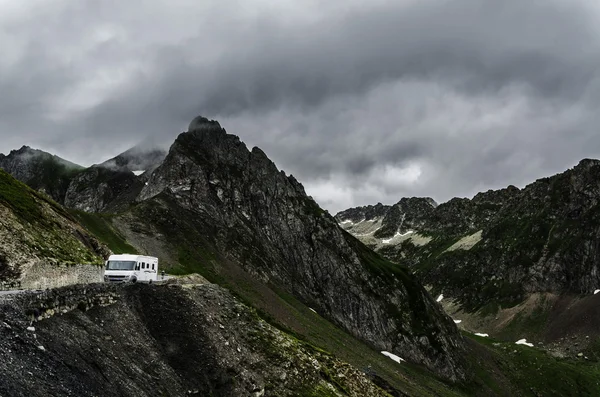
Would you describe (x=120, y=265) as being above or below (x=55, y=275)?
above

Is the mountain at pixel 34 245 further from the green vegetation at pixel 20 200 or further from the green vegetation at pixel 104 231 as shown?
the green vegetation at pixel 104 231

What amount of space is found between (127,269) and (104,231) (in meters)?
63.7

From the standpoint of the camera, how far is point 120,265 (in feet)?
155

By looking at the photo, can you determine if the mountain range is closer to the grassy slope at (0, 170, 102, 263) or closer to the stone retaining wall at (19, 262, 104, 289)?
the grassy slope at (0, 170, 102, 263)

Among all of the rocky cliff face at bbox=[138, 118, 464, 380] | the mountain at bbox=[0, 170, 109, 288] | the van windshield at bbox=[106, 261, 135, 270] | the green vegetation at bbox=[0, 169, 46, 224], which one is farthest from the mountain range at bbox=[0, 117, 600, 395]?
the van windshield at bbox=[106, 261, 135, 270]

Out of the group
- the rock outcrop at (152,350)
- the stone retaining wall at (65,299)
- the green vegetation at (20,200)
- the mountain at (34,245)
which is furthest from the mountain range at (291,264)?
the stone retaining wall at (65,299)

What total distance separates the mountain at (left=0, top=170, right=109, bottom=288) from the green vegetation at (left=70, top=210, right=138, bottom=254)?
132ft

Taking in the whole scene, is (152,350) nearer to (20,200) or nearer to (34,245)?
(34,245)

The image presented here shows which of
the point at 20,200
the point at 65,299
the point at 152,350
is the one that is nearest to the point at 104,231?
the point at 20,200

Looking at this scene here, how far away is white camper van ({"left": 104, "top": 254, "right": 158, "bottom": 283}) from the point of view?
46.1 m

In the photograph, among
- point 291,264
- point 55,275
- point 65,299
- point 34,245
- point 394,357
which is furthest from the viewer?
point 291,264

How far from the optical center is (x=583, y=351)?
614 ft

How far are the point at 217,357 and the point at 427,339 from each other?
12565 cm

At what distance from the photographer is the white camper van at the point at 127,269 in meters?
46.1
